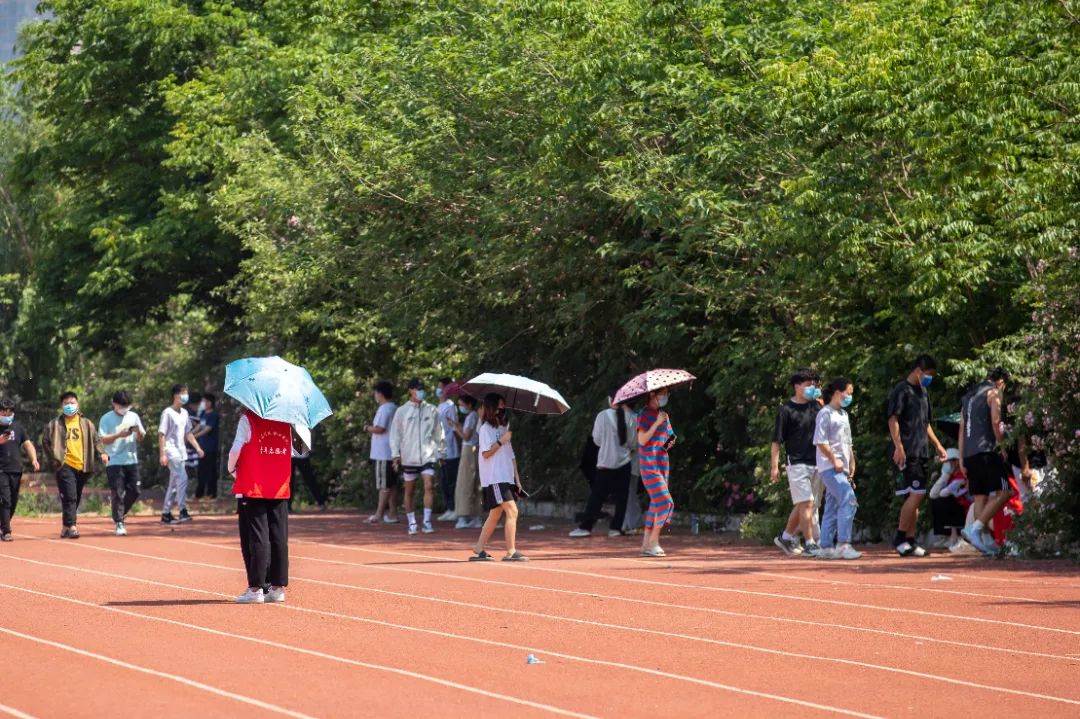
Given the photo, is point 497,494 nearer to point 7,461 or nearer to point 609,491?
point 609,491

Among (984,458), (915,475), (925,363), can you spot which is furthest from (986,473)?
(925,363)

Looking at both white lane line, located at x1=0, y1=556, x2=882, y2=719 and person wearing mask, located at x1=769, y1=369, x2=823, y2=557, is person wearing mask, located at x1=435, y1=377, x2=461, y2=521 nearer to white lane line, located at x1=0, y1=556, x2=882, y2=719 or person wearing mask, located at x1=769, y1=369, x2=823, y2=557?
person wearing mask, located at x1=769, y1=369, x2=823, y2=557

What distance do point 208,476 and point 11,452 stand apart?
1287 cm

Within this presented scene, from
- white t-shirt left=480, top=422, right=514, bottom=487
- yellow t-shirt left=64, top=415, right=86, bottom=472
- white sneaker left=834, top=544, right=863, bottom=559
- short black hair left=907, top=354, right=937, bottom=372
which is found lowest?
white sneaker left=834, top=544, right=863, bottom=559

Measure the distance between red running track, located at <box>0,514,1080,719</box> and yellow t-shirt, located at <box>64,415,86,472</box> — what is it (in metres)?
2.78

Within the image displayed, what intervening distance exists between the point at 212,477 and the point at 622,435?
14.5 meters

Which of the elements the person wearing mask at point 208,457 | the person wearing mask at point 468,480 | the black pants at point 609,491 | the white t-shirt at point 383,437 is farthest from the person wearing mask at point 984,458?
the person wearing mask at point 208,457

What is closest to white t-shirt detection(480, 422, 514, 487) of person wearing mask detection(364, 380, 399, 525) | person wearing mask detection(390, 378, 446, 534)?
person wearing mask detection(390, 378, 446, 534)

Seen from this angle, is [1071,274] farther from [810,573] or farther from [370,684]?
[370,684]

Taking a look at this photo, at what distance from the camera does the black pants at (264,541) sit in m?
13.0

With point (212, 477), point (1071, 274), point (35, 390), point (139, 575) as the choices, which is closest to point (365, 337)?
point (212, 477)

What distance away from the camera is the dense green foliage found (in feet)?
56.1

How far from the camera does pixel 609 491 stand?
21.4m

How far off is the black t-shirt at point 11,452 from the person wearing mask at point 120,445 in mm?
1161
